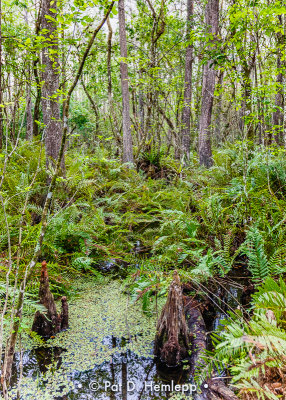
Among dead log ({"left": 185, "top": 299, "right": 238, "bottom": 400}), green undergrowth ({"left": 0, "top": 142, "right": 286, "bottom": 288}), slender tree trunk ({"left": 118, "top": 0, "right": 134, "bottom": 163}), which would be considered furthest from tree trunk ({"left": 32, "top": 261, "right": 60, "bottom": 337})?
slender tree trunk ({"left": 118, "top": 0, "right": 134, "bottom": 163})

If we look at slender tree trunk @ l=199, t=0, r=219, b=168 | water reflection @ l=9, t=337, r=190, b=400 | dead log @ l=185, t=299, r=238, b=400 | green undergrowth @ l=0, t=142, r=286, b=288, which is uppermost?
slender tree trunk @ l=199, t=0, r=219, b=168

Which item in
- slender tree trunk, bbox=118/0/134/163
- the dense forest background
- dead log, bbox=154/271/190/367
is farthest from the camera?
slender tree trunk, bbox=118/0/134/163

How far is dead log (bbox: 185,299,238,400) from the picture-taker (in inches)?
57.0

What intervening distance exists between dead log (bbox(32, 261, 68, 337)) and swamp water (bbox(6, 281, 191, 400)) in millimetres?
73

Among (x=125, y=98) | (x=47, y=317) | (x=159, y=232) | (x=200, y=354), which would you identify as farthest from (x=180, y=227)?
(x=125, y=98)

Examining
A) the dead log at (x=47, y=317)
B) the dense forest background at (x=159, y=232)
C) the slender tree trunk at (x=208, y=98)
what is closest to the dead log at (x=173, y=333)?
the dense forest background at (x=159, y=232)

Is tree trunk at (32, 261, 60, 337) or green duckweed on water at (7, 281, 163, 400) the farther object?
tree trunk at (32, 261, 60, 337)

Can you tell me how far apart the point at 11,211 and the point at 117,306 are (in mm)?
2017

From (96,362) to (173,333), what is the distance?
580mm

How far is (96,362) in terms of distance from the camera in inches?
75.0

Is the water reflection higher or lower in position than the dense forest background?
lower

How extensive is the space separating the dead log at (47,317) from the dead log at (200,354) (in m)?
1.04

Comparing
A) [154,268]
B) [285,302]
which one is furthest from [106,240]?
[285,302]

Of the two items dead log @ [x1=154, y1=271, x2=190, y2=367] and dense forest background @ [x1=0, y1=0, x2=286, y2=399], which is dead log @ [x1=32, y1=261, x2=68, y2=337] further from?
dead log @ [x1=154, y1=271, x2=190, y2=367]
